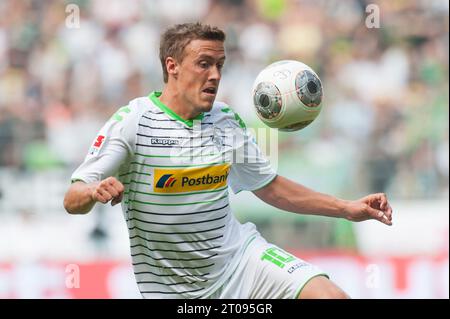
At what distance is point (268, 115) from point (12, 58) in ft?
26.0

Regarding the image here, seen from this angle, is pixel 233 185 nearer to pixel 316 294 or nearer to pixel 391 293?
pixel 316 294

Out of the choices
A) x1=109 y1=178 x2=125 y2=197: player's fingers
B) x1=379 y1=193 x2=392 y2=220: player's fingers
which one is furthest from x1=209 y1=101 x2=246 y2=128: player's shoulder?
x1=109 y1=178 x2=125 y2=197: player's fingers

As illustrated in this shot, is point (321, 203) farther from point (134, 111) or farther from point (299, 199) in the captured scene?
point (134, 111)

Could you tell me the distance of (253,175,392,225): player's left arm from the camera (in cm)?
600

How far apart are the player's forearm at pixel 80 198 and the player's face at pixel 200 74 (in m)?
1.11

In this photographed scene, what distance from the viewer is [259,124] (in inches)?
466

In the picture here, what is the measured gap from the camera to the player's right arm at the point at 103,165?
496 cm

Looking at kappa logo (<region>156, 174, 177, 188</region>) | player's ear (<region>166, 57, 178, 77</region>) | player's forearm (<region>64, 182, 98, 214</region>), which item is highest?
player's ear (<region>166, 57, 178, 77</region>)

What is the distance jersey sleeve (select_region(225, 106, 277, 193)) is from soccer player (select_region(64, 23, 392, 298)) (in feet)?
0.14

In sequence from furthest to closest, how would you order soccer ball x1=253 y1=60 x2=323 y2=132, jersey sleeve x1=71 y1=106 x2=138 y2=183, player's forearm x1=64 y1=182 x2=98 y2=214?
1. soccer ball x1=253 y1=60 x2=323 y2=132
2. jersey sleeve x1=71 y1=106 x2=138 y2=183
3. player's forearm x1=64 y1=182 x2=98 y2=214

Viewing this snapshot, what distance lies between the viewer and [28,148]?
11.8 metres

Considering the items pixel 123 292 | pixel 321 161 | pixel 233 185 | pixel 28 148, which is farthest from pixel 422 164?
pixel 233 185

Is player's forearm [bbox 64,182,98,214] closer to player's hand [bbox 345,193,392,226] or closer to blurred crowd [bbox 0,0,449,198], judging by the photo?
player's hand [bbox 345,193,392,226]

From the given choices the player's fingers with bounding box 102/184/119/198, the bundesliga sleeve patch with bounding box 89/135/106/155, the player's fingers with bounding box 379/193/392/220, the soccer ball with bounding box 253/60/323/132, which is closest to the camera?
the player's fingers with bounding box 102/184/119/198
